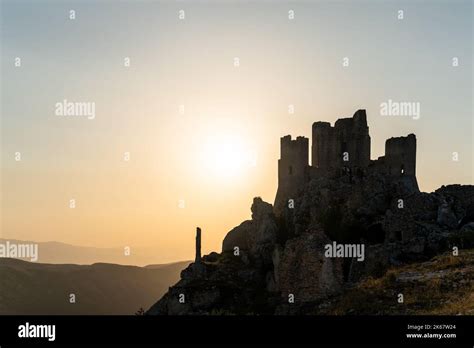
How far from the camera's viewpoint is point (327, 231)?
216 feet

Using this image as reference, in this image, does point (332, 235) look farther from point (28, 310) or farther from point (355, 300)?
point (28, 310)

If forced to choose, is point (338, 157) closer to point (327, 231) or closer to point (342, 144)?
point (342, 144)

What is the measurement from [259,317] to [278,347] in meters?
1.16

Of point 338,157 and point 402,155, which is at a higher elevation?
point 402,155

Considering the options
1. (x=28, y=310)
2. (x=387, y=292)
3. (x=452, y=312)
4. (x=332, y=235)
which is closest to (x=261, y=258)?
(x=332, y=235)

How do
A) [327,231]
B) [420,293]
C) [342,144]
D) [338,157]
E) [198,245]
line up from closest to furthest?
[420,293] → [327,231] → [198,245] → [338,157] → [342,144]

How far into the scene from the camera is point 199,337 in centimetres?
1809

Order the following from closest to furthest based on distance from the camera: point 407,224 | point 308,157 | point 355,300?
point 355,300
point 407,224
point 308,157

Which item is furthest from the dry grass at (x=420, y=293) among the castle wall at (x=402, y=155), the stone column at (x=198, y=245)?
the castle wall at (x=402, y=155)

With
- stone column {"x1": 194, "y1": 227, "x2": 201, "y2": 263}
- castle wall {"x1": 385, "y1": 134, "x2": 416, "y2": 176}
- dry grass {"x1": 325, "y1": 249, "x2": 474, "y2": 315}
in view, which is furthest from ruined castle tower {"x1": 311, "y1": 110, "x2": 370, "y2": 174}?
dry grass {"x1": 325, "y1": 249, "x2": 474, "y2": 315}

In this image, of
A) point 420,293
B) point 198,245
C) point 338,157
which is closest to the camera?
point 420,293

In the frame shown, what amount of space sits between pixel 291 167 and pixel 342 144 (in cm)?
705

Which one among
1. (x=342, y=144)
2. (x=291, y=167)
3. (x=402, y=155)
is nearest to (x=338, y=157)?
(x=342, y=144)

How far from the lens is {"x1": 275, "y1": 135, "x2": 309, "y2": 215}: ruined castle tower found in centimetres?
7700
